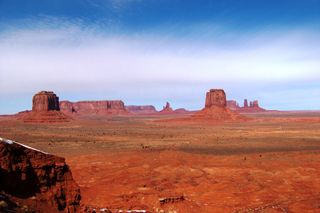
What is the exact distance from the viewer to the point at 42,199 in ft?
32.0

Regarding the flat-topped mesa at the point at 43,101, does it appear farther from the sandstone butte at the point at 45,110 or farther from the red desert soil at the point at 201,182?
the red desert soil at the point at 201,182

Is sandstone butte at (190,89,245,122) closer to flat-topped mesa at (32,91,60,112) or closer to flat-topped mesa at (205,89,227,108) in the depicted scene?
flat-topped mesa at (205,89,227,108)

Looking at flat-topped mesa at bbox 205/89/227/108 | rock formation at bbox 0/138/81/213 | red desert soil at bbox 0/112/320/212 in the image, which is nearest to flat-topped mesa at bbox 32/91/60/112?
flat-topped mesa at bbox 205/89/227/108

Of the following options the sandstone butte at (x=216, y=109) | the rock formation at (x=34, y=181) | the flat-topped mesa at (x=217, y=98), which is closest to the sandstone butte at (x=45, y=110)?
the sandstone butte at (x=216, y=109)

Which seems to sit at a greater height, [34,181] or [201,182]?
[34,181]

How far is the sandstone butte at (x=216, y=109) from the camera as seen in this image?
11776 centimetres

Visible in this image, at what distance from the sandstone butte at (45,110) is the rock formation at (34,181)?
353ft

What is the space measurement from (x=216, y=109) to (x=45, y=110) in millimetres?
55639

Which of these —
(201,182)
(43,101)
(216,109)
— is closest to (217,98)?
(216,109)

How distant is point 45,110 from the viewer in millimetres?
121812

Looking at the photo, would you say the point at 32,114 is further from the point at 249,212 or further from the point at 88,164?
the point at 249,212

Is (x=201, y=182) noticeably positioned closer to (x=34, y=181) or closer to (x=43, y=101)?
(x=34, y=181)

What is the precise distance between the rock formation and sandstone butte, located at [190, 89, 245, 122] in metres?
107

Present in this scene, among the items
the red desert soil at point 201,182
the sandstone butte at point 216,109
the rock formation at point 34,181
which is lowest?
the red desert soil at point 201,182
